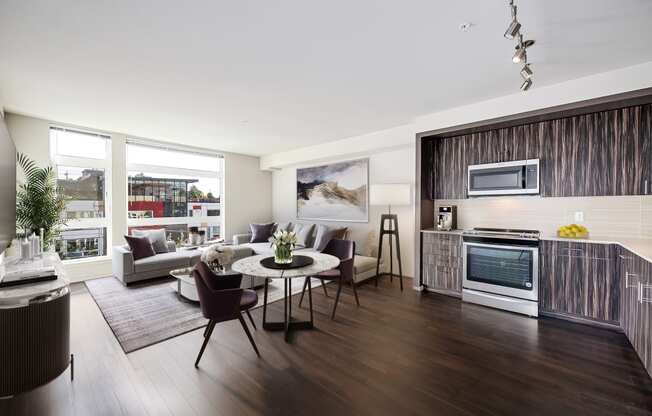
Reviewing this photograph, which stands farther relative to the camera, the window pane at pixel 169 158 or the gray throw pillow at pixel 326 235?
the window pane at pixel 169 158

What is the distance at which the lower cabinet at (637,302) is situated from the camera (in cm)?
197

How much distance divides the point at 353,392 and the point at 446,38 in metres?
2.80

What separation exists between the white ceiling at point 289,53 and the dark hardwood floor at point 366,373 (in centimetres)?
267

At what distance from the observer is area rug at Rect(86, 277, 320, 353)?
9.05 ft

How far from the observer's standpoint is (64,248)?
4648mm

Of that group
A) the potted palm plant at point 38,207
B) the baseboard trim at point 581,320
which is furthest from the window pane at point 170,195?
the baseboard trim at point 581,320

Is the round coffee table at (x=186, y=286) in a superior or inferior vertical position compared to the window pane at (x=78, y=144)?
inferior

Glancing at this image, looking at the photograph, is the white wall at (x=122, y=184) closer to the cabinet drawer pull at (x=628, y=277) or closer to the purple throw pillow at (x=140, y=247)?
the purple throw pillow at (x=140, y=247)

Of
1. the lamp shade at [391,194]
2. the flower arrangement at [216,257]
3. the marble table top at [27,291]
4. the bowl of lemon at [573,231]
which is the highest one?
the lamp shade at [391,194]

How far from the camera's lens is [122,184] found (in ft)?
16.9

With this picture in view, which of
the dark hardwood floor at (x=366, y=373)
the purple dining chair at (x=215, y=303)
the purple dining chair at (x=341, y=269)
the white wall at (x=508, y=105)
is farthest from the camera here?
the purple dining chair at (x=341, y=269)

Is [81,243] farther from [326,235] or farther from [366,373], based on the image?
[366,373]

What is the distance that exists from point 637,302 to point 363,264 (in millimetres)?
3025

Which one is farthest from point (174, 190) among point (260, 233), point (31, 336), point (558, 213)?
point (558, 213)
